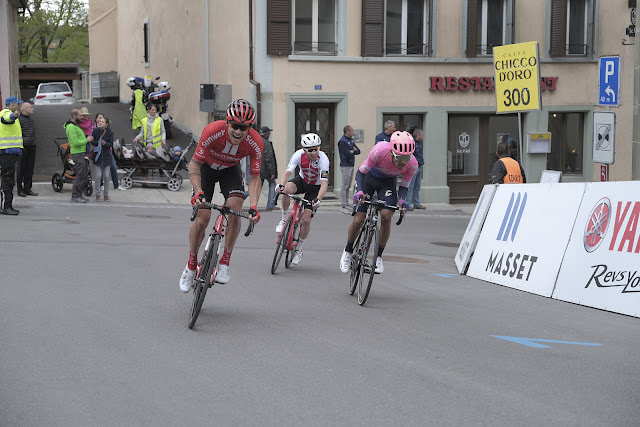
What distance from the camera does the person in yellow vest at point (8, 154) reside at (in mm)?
17750

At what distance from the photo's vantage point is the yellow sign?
1912 centimetres

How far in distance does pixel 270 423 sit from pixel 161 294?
15.5 feet

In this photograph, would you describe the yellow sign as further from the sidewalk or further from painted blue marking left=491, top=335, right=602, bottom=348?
painted blue marking left=491, top=335, right=602, bottom=348

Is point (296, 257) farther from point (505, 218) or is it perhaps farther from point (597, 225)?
point (597, 225)

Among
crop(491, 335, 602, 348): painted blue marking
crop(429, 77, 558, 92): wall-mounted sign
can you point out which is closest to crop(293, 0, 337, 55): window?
crop(429, 77, 558, 92): wall-mounted sign

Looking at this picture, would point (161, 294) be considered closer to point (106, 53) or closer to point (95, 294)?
point (95, 294)

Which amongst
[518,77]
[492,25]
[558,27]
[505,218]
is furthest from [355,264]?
[558,27]

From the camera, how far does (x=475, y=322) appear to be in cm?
901

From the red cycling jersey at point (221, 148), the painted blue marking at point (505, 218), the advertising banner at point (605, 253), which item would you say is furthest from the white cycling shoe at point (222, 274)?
the painted blue marking at point (505, 218)

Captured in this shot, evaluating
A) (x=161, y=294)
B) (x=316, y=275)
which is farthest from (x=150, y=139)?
(x=161, y=294)

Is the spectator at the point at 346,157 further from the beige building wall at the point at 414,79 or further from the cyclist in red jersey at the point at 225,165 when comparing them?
the cyclist in red jersey at the point at 225,165

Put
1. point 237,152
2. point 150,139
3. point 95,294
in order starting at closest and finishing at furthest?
point 237,152
point 95,294
point 150,139

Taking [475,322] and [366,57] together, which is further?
[366,57]

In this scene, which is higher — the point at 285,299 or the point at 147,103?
the point at 147,103
